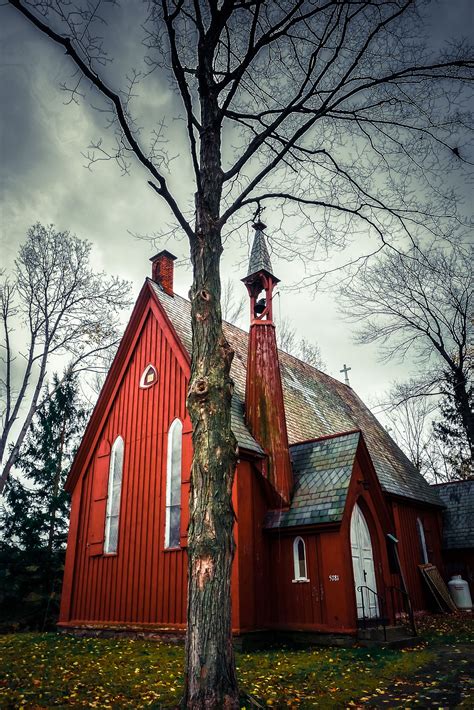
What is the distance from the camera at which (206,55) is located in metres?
7.74

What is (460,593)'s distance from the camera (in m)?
17.8

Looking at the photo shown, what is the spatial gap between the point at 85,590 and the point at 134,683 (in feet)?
23.7

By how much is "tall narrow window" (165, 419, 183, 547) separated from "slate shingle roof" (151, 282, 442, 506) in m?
1.54

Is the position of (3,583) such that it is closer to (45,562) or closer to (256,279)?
(45,562)

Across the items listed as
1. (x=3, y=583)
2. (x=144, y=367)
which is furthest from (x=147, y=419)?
(x=3, y=583)

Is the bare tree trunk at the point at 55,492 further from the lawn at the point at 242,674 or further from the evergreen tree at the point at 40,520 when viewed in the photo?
the lawn at the point at 242,674

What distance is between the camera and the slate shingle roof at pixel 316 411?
14.0 metres

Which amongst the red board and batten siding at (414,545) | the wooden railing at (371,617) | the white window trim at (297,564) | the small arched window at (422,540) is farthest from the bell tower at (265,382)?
the small arched window at (422,540)

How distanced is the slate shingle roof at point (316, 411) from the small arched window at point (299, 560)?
7.68 feet

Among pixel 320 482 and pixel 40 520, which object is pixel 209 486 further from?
pixel 40 520

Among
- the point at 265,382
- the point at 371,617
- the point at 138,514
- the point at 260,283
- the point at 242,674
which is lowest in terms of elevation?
the point at 242,674

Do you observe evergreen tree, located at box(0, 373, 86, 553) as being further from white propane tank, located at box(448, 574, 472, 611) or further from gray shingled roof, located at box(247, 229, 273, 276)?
white propane tank, located at box(448, 574, 472, 611)

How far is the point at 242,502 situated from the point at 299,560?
1.86 m

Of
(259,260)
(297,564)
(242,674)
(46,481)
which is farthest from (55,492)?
(242,674)
